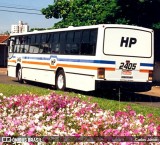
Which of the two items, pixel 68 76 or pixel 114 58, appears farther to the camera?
pixel 68 76

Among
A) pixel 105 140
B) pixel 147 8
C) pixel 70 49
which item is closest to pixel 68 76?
pixel 70 49

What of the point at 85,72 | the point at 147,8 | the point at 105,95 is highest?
the point at 147,8

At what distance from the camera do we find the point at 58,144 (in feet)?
16.9

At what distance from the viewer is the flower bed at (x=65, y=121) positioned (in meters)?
5.75

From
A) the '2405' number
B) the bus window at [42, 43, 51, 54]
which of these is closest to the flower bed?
the '2405' number

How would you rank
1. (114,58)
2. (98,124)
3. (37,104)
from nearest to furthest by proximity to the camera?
(98,124), (37,104), (114,58)

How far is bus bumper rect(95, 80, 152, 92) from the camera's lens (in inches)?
630

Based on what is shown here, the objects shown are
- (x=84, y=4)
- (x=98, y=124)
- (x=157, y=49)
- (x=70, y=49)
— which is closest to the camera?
(x=98, y=124)

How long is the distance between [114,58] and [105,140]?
1082cm

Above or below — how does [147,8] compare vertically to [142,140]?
above

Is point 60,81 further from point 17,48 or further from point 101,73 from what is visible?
point 17,48

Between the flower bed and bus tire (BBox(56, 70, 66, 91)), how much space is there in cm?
884

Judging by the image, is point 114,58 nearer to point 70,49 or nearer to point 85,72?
point 85,72

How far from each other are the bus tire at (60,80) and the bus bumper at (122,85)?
320cm
